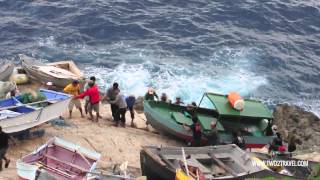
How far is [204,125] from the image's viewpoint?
2266 cm

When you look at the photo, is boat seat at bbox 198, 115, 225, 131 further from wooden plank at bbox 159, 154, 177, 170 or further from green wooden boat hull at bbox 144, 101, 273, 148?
wooden plank at bbox 159, 154, 177, 170

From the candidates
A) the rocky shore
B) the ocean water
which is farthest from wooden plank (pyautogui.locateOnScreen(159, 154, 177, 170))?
the ocean water

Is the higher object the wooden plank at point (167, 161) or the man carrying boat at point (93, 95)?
the man carrying boat at point (93, 95)

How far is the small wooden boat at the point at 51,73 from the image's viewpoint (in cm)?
2827

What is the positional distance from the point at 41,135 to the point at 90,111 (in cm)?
286

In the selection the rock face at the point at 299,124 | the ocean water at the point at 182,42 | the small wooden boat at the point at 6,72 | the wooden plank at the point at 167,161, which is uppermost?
the small wooden boat at the point at 6,72

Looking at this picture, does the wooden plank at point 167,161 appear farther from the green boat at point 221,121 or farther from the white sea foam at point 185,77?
the white sea foam at point 185,77

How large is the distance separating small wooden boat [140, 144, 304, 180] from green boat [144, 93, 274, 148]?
266cm

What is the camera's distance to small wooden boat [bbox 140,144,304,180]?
690 inches

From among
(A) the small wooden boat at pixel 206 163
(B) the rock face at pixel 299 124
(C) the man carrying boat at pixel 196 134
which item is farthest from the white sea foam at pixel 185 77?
(A) the small wooden boat at pixel 206 163

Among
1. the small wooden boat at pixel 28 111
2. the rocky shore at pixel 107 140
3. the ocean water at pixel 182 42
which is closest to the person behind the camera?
the small wooden boat at pixel 28 111

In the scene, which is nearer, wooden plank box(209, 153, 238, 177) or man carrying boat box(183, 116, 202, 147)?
wooden plank box(209, 153, 238, 177)

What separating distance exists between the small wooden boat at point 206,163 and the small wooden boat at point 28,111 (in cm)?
431

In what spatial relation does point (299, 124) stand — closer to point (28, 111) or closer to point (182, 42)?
point (182, 42)
